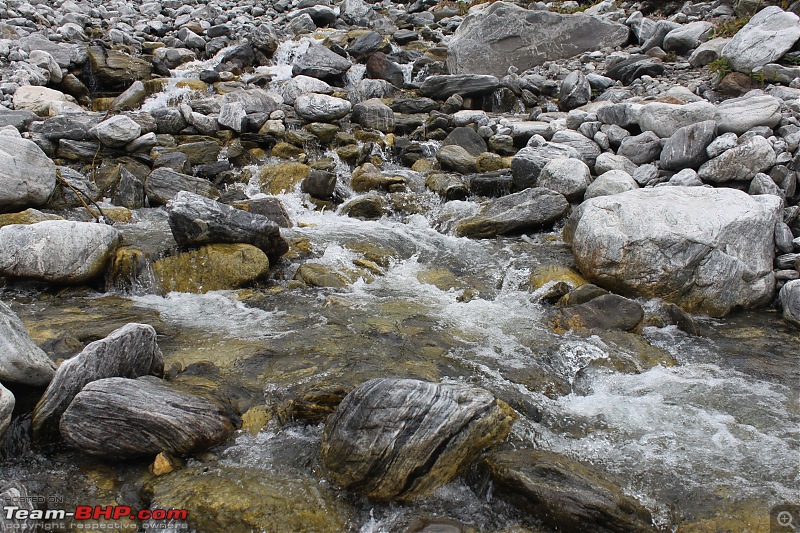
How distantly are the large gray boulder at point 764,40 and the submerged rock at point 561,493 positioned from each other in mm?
11290

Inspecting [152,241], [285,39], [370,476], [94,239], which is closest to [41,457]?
[370,476]

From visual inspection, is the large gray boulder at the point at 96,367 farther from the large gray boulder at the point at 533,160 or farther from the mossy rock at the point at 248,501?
the large gray boulder at the point at 533,160

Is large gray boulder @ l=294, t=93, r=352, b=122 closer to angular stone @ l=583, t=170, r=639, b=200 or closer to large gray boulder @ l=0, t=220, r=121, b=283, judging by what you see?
angular stone @ l=583, t=170, r=639, b=200

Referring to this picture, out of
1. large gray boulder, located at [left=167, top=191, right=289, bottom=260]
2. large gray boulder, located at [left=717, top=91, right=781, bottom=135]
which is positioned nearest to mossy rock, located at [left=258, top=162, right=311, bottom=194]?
large gray boulder, located at [left=167, top=191, right=289, bottom=260]

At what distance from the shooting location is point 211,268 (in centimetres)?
766

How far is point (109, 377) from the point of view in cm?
454

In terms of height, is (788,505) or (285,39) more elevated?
(285,39)

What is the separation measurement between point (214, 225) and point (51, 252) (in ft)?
6.67

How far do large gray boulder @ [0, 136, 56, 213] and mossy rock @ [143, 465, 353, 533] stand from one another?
657 centimetres

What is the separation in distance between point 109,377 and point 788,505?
528cm

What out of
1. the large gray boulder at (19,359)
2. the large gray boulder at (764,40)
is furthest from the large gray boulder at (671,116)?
the large gray boulder at (19,359)

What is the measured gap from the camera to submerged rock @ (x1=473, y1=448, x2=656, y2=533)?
12.0 feet

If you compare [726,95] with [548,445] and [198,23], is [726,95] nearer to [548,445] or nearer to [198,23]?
[548,445]

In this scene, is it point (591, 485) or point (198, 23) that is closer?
point (591, 485)
